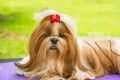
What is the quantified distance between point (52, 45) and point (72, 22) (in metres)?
0.20

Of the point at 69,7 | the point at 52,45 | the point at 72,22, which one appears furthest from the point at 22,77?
the point at 69,7

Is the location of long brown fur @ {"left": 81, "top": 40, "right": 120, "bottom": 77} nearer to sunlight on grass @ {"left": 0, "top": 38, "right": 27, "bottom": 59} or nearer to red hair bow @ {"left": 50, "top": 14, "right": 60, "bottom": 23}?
red hair bow @ {"left": 50, "top": 14, "right": 60, "bottom": 23}

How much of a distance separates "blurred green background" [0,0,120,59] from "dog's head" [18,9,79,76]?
1.54 metres

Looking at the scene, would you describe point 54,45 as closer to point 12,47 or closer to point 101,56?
point 101,56

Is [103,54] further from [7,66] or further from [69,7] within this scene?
[69,7]

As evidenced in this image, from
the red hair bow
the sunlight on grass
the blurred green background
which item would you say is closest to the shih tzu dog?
the red hair bow

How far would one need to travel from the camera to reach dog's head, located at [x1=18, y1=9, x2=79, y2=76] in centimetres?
206

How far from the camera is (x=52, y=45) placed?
2.07 meters

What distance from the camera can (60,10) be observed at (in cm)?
439

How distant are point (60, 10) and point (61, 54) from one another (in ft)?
7.75

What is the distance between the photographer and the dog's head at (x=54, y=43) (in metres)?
2.06

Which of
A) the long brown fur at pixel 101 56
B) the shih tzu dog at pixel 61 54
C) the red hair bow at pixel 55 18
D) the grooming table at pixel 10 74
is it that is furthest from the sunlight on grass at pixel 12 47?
the red hair bow at pixel 55 18

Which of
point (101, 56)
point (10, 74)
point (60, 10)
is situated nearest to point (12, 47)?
point (60, 10)

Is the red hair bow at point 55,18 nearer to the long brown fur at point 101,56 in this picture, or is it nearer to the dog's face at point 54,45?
the dog's face at point 54,45
